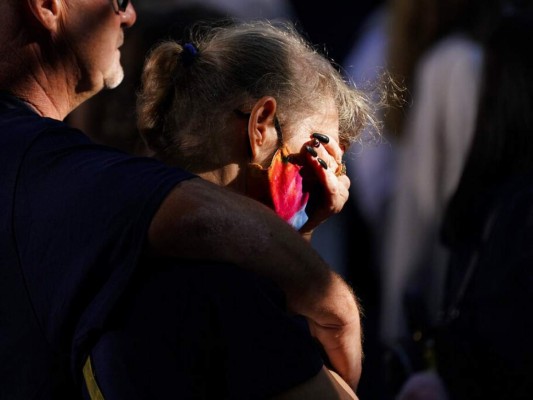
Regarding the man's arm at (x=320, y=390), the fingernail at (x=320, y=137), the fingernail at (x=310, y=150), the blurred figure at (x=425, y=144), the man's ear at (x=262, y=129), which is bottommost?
the blurred figure at (x=425, y=144)

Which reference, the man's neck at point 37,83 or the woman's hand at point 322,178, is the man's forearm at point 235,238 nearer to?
the woman's hand at point 322,178

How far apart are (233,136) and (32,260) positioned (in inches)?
19.1

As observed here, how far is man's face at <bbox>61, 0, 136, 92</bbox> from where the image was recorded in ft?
6.46

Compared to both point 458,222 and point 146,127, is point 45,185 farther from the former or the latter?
A: point 458,222

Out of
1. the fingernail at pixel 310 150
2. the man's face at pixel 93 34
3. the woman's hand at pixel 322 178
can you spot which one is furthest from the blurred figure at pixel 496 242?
the man's face at pixel 93 34

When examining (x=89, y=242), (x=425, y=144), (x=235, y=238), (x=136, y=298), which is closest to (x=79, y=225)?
(x=89, y=242)

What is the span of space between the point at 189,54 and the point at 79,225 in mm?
570

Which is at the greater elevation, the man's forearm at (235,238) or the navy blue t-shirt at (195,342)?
the man's forearm at (235,238)

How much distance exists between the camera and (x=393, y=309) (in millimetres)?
3514

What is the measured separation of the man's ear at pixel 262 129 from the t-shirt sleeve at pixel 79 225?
315 millimetres

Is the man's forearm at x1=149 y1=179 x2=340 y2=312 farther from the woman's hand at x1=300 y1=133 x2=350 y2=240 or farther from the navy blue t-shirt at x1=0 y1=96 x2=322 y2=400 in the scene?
the woman's hand at x1=300 y1=133 x2=350 y2=240

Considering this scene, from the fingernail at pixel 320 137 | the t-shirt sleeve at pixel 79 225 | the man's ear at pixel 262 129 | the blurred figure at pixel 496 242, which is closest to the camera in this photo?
the t-shirt sleeve at pixel 79 225

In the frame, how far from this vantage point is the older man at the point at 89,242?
1.53 m

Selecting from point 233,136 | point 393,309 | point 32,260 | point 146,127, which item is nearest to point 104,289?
point 32,260
